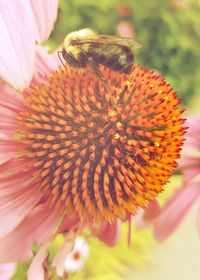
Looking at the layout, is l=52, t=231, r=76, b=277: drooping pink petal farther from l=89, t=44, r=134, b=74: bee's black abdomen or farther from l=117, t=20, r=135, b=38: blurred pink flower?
l=117, t=20, r=135, b=38: blurred pink flower

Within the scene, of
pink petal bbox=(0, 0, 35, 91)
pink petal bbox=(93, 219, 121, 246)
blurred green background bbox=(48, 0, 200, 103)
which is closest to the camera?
pink petal bbox=(0, 0, 35, 91)

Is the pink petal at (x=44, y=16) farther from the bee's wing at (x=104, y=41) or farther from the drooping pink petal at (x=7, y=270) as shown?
the drooping pink petal at (x=7, y=270)

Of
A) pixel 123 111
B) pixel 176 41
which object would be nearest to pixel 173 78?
pixel 176 41

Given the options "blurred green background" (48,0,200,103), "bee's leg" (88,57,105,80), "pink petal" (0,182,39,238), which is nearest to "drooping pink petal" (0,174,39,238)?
"pink petal" (0,182,39,238)

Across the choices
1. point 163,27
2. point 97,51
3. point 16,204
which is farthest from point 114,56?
point 163,27

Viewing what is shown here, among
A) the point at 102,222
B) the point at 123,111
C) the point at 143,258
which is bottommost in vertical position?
the point at 143,258

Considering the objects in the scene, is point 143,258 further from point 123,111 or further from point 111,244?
point 123,111
